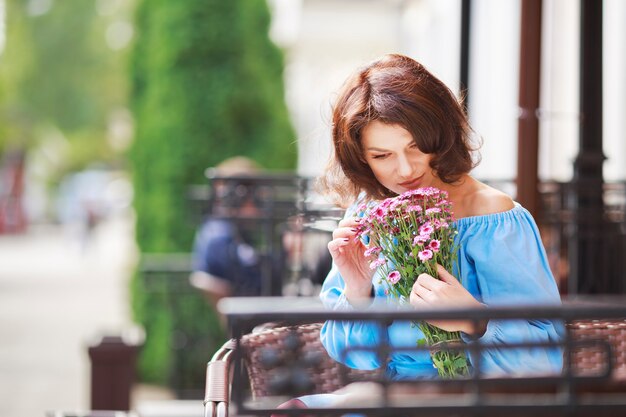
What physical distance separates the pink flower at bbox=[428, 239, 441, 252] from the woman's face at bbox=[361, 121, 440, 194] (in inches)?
11.0

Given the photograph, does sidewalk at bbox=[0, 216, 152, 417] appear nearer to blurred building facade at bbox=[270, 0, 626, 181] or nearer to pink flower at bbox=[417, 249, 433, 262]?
blurred building facade at bbox=[270, 0, 626, 181]

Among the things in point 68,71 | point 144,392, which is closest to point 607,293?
point 144,392

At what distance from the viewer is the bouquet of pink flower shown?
6.89 ft

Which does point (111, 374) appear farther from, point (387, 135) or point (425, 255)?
point (425, 255)

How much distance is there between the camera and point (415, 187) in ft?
7.92

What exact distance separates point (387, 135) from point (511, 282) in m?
0.44

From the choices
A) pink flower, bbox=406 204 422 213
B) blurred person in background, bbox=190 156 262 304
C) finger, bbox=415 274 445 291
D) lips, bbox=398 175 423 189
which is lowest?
blurred person in background, bbox=190 156 262 304

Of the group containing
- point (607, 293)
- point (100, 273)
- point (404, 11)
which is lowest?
point (100, 273)

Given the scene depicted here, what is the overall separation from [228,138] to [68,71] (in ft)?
79.8

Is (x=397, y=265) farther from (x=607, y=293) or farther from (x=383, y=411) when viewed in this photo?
(x=607, y=293)

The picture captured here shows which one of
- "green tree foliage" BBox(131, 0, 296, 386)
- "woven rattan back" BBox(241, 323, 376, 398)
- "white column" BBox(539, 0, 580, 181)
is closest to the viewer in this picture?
"woven rattan back" BBox(241, 323, 376, 398)

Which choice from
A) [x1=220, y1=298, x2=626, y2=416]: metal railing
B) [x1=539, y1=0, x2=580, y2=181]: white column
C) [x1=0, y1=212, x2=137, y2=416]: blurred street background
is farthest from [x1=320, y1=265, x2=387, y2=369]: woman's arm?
[x1=539, y1=0, x2=580, y2=181]: white column

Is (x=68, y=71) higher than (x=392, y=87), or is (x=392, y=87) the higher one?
(x=68, y=71)

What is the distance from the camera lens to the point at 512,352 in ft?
6.89
